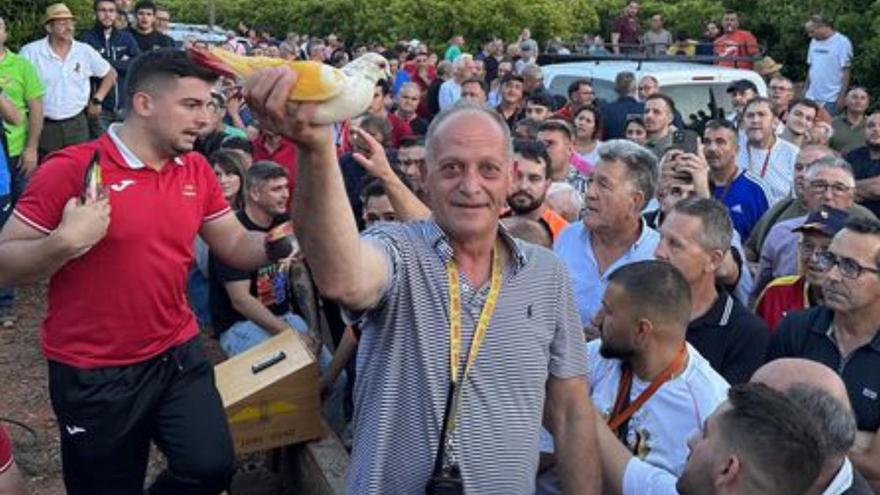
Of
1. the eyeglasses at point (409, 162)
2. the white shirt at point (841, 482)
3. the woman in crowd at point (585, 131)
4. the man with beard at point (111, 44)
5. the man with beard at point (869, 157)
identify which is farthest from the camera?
the man with beard at point (111, 44)

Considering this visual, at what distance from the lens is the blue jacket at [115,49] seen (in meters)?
11.9

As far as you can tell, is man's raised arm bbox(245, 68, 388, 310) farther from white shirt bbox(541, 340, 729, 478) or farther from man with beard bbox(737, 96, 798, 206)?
man with beard bbox(737, 96, 798, 206)

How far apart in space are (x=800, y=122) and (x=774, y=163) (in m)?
0.95

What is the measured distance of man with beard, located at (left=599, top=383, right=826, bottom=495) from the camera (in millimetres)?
2490

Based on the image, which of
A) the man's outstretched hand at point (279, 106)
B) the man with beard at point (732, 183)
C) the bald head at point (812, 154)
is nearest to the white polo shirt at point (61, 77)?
the man with beard at point (732, 183)

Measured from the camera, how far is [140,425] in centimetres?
463

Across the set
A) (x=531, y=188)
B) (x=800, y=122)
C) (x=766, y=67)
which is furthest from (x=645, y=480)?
(x=766, y=67)

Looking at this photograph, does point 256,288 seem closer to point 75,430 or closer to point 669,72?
point 75,430

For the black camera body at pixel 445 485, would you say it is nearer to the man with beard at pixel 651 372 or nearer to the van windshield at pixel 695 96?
the man with beard at pixel 651 372

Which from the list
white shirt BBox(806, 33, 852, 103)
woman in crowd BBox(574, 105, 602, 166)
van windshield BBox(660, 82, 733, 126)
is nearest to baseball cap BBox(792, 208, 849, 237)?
woman in crowd BBox(574, 105, 602, 166)

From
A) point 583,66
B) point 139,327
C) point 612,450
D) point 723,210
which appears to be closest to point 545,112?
point 583,66

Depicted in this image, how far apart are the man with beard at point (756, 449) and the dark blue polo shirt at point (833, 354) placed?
67.2 inches

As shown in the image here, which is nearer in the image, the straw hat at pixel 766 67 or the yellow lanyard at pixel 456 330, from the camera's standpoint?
the yellow lanyard at pixel 456 330

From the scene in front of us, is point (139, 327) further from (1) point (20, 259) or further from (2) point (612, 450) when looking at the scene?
(2) point (612, 450)
